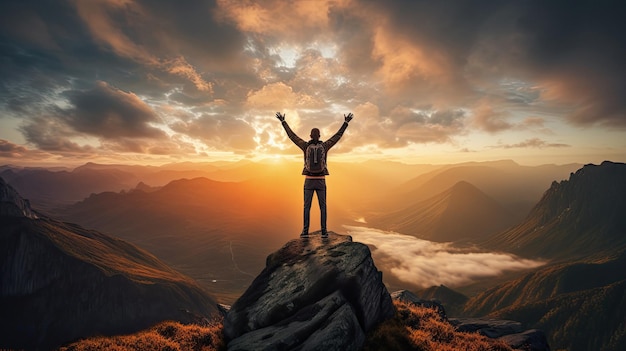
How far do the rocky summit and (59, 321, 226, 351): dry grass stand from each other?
1265 millimetres

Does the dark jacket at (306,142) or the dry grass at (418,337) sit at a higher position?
the dark jacket at (306,142)

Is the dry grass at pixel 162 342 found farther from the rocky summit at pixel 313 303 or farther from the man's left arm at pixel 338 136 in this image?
the man's left arm at pixel 338 136

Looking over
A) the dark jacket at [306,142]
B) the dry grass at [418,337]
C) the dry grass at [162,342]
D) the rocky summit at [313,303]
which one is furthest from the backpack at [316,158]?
the dry grass at [162,342]

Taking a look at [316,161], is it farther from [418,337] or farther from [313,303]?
Result: [418,337]

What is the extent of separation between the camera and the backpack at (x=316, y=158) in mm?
19531

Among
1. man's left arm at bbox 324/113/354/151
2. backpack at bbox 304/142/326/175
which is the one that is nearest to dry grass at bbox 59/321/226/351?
backpack at bbox 304/142/326/175

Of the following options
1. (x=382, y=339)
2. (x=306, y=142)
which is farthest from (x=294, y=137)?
(x=382, y=339)

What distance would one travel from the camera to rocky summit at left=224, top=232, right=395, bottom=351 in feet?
44.0

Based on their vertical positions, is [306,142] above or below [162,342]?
above

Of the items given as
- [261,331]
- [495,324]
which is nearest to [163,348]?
[261,331]

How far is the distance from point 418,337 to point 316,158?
11623 millimetres

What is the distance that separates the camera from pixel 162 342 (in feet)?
56.0

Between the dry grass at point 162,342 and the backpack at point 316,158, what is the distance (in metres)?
11.4

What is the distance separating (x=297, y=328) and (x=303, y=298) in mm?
2122
